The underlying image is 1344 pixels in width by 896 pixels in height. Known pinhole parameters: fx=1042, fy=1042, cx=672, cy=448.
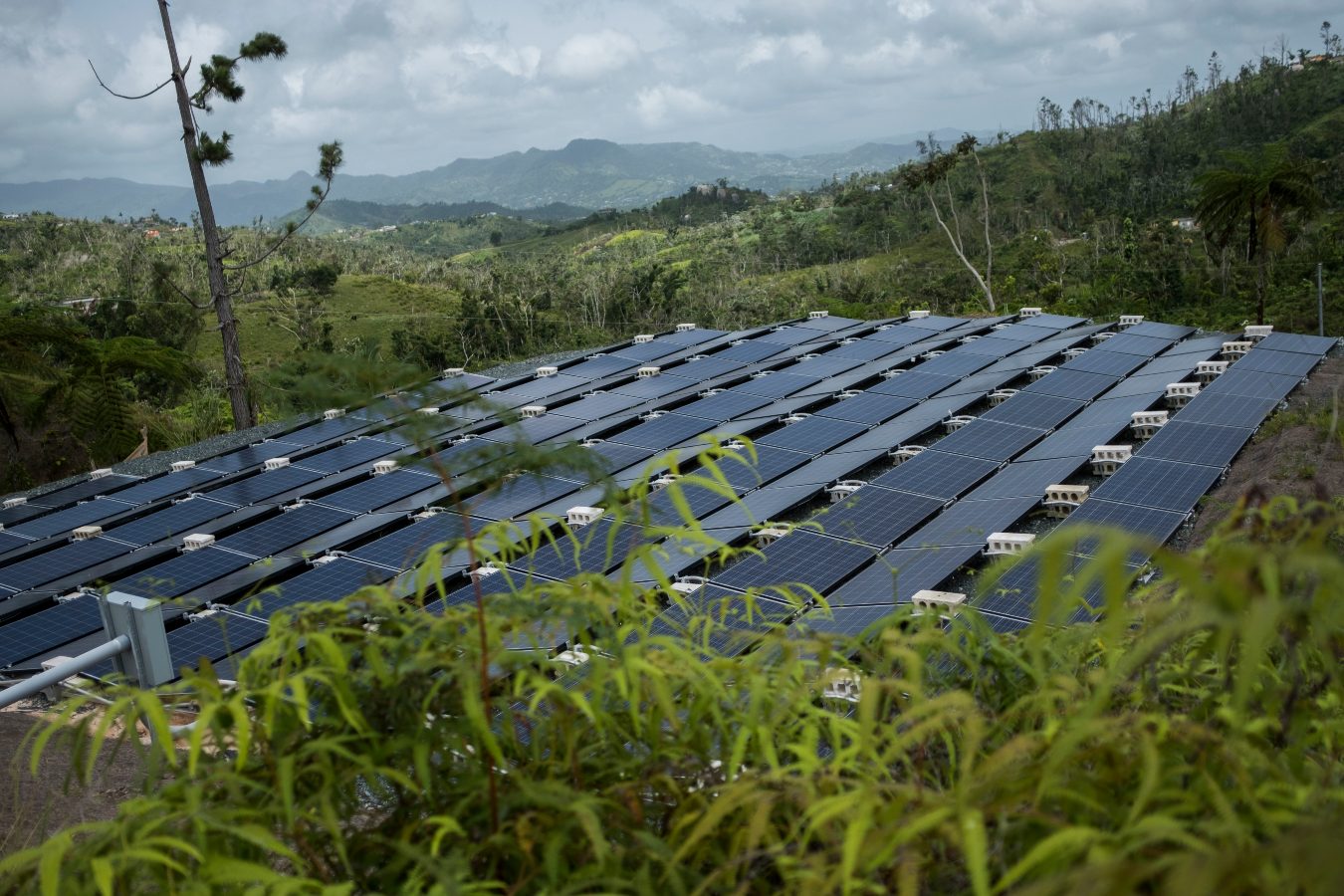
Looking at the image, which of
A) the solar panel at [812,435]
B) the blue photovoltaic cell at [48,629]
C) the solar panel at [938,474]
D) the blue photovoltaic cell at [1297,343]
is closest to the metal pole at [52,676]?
the blue photovoltaic cell at [48,629]

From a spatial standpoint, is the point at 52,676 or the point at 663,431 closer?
the point at 52,676

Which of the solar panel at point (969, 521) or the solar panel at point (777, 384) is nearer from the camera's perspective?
the solar panel at point (969, 521)

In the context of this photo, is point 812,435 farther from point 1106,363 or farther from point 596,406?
point 1106,363

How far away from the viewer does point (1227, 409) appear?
15.5m

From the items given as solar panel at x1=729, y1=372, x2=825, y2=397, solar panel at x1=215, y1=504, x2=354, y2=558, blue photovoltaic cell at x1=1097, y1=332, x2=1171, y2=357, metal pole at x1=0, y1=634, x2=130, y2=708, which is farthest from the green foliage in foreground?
blue photovoltaic cell at x1=1097, y1=332, x2=1171, y2=357

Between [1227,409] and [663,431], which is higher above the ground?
[663,431]

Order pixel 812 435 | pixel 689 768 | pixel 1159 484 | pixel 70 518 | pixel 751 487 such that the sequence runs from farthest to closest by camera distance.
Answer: pixel 70 518 < pixel 812 435 < pixel 751 487 < pixel 1159 484 < pixel 689 768

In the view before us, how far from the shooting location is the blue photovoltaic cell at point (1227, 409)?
15.0 metres

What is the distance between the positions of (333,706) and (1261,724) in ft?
6.75

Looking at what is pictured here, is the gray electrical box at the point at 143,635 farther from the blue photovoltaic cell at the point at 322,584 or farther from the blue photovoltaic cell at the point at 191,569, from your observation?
the blue photovoltaic cell at the point at 191,569

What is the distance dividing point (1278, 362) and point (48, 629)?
19.4 meters

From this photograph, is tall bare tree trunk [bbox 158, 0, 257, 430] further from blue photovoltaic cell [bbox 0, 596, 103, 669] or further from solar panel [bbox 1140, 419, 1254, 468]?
solar panel [bbox 1140, 419, 1254, 468]

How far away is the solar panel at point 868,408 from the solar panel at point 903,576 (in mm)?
6128

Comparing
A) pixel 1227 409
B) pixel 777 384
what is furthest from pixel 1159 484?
pixel 777 384
